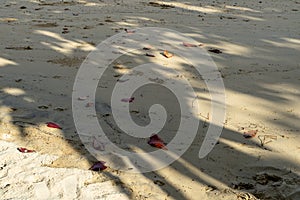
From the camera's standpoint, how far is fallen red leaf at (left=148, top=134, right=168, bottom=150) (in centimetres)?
311

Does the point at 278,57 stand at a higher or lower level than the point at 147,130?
higher

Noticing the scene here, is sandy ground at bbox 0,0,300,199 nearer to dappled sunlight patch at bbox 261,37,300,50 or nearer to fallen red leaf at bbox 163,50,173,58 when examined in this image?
dappled sunlight patch at bbox 261,37,300,50

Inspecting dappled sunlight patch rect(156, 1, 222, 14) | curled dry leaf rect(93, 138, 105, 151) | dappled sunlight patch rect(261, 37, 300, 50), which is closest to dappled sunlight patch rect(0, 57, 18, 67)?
curled dry leaf rect(93, 138, 105, 151)

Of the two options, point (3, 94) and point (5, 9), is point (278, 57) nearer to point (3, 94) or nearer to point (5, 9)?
point (3, 94)

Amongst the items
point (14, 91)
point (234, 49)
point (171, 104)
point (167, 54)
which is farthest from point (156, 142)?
point (234, 49)

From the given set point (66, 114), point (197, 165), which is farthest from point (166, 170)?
point (66, 114)

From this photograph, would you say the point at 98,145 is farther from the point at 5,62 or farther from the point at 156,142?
the point at 5,62

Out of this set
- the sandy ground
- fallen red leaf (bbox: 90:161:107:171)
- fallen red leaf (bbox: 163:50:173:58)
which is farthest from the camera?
fallen red leaf (bbox: 163:50:173:58)

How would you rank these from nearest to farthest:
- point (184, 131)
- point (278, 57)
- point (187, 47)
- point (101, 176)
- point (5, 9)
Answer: point (101, 176), point (184, 131), point (278, 57), point (187, 47), point (5, 9)

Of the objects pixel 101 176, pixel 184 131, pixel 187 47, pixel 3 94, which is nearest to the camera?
pixel 101 176

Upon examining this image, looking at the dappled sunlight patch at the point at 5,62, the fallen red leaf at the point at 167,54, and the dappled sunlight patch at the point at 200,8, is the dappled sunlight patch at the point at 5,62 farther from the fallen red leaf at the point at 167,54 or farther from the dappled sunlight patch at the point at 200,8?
the dappled sunlight patch at the point at 200,8

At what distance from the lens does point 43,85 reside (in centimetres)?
422

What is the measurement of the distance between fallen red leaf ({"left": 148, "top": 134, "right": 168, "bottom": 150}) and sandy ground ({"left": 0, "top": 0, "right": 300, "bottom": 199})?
0.21 m

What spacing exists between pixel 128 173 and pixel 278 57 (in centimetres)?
292
